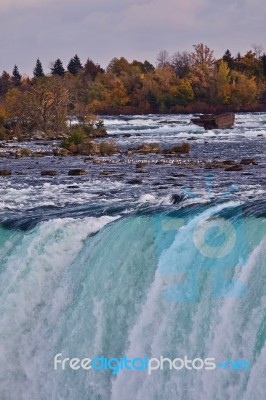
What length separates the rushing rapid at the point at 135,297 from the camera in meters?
10.9

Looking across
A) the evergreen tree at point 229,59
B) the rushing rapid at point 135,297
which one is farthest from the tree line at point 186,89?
the rushing rapid at point 135,297

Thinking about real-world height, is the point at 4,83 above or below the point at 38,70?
below

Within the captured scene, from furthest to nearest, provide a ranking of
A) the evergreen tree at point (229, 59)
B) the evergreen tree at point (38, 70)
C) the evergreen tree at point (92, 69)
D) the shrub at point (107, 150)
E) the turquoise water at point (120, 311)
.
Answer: the evergreen tree at point (38, 70) → the evergreen tree at point (92, 69) → the evergreen tree at point (229, 59) → the shrub at point (107, 150) → the turquoise water at point (120, 311)

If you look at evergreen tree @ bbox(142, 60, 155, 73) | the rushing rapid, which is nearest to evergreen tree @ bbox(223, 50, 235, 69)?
evergreen tree @ bbox(142, 60, 155, 73)

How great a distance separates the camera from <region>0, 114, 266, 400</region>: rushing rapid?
10898 millimetres

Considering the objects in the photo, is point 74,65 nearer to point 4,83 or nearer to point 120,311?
point 4,83

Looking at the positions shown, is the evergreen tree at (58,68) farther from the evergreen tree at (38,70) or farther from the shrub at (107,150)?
the shrub at (107,150)

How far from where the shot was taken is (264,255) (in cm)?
1106

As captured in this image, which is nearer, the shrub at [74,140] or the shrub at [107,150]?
the shrub at [107,150]

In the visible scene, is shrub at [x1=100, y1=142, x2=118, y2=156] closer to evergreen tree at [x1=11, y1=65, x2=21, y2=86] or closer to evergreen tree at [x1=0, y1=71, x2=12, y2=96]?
evergreen tree at [x1=0, y1=71, x2=12, y2=96]

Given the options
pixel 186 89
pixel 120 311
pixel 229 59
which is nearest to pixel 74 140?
pixel 120 311

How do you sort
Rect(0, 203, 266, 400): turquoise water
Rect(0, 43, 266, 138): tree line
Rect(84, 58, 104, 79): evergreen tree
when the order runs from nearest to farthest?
Rect(0, 203, 266, 400): turquoise water
Rect(0, 43, 266, 138): tree line
Rect(84, 58, 104, 79): evergreen tree

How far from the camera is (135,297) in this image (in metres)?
12.4

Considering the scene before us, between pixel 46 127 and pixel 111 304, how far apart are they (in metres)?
38.8
